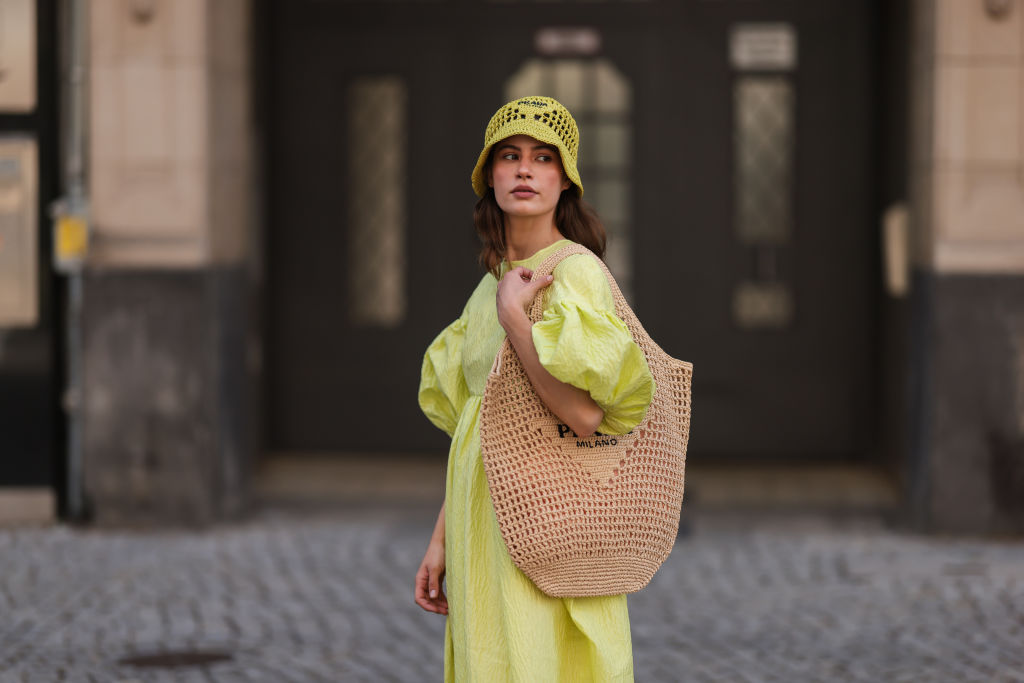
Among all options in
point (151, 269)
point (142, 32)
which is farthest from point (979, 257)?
point (142, 32)

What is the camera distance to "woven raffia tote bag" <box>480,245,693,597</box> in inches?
132

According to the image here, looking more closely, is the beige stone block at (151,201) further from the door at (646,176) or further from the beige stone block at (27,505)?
the door at (646,176)

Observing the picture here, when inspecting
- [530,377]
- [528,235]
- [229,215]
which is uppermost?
[528,235]

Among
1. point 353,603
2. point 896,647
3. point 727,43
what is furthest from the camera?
point 727,43

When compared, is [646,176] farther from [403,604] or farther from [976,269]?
[403,604]

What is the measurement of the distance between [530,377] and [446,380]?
463 mm

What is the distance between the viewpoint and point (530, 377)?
3316 millimetres

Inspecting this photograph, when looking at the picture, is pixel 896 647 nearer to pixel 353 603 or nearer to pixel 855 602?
pixel 855 602

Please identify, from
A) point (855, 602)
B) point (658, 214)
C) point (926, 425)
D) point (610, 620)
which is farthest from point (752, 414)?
point (610, 620)

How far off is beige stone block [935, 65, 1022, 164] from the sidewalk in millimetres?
2008

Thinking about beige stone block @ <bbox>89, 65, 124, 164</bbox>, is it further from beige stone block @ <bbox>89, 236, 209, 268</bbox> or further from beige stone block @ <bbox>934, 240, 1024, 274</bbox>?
beige stone block @ <bbox>934, 240, 1024, 274</bbox>

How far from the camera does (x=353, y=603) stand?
7090 mm

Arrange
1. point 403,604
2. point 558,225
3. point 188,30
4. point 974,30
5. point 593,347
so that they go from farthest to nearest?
point 188,30
point 974,30
point 403,604
point 558,225
point 593,347

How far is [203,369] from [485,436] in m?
5.55
